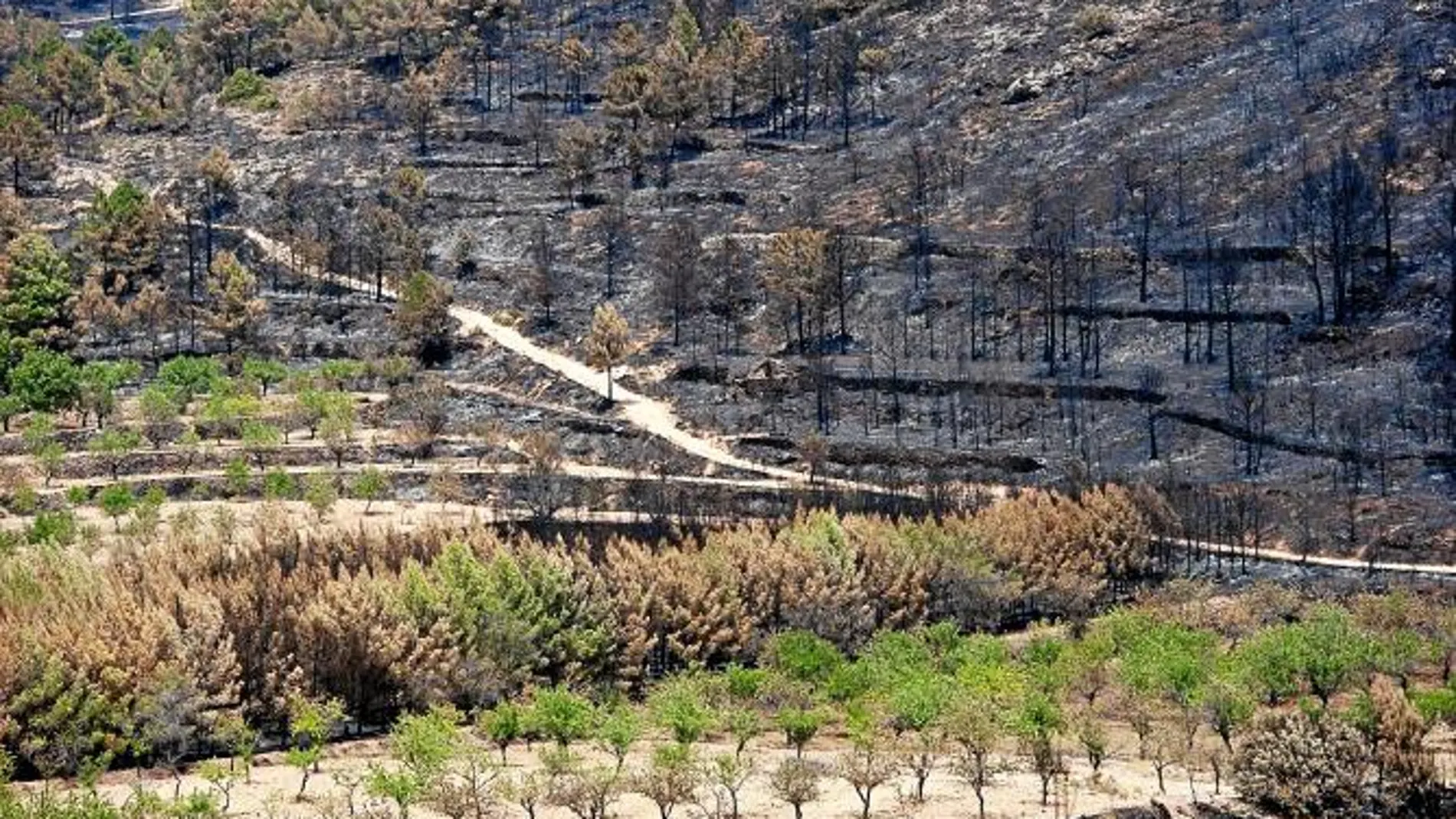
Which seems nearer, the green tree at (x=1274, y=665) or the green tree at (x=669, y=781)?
the green tree at (x=669, y=781)

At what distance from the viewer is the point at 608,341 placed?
129m

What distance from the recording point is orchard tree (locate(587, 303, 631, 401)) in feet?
423

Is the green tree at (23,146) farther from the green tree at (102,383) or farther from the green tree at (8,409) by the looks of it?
the green tree at (8,409)

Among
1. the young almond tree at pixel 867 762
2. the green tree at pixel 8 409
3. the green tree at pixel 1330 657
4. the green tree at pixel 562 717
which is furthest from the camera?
the green tree at pixel 8 409

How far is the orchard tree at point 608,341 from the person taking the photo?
129000mm

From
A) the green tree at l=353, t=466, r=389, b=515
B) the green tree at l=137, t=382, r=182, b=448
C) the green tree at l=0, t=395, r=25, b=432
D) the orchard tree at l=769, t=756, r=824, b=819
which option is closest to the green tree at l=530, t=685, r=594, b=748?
the orchard tree at l=769, t=756, r=824, b=819

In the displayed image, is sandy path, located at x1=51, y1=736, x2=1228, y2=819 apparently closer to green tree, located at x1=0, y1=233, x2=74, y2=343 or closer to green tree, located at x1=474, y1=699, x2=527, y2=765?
green tree, located at x1=474, y1=699, x2=527, y2=765

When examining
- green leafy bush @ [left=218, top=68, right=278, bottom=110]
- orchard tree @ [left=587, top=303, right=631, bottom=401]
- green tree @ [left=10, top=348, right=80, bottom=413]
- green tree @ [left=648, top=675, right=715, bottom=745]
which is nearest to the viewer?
green tree @ [left=648, top=675, right=715, bottom=745]

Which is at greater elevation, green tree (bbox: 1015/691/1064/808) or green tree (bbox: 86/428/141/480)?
green tree (bbox: 86/428/141/480)

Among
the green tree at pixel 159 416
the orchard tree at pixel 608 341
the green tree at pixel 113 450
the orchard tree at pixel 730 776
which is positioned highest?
the orchard tree at pixel 608 341

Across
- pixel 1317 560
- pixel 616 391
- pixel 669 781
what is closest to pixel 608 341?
pixel 616 391

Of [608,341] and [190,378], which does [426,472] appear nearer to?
[608,341]

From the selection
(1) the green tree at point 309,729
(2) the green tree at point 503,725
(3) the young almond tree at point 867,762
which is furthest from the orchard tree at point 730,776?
(1) the green tree at point 309,729

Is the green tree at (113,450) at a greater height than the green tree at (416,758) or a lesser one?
greater
